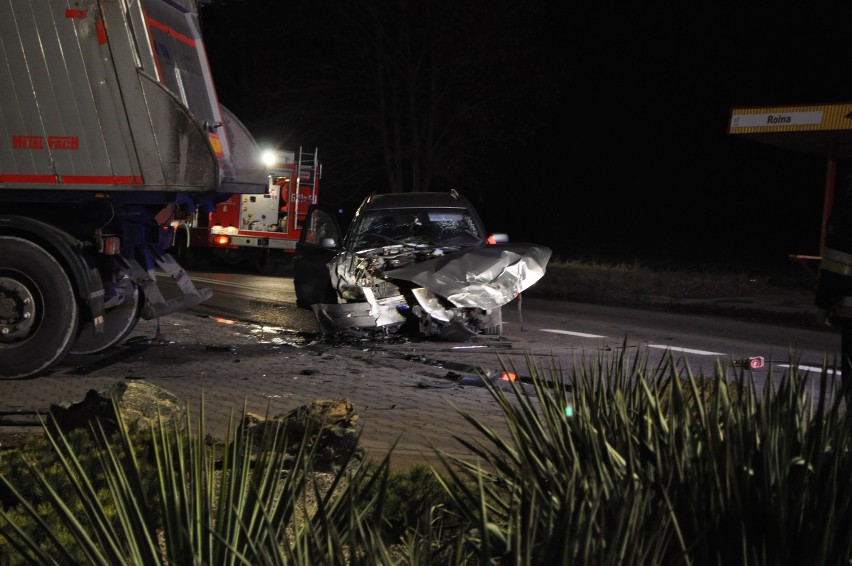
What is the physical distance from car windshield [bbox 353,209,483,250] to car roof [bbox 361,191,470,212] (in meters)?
0.09

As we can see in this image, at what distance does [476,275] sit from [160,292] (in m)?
3.44

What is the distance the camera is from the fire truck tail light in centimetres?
923

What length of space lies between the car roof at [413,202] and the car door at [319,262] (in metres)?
0.55

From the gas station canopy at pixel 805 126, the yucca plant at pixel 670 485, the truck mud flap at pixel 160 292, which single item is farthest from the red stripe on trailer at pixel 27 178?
the gas station canopy at pixel 805 126

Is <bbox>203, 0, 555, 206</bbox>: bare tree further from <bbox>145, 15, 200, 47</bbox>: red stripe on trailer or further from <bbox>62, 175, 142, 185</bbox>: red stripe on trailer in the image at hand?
<bbox>62, 175, 142, 185</bbox>: red stripe on trailer

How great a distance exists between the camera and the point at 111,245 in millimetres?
9266

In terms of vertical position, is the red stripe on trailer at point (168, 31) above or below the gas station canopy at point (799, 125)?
above

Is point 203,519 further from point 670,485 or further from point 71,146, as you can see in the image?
point 71,146

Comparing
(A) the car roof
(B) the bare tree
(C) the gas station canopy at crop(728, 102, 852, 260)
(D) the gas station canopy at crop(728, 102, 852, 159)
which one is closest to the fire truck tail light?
(A) the car roof

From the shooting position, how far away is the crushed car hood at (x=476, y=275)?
446 inches

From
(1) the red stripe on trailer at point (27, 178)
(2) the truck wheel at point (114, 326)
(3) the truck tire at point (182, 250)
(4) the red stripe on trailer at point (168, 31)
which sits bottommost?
(3) the truck tire at point (182, 250)

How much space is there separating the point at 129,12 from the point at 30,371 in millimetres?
3277

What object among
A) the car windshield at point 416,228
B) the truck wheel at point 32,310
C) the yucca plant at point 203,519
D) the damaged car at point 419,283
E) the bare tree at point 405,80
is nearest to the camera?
the yucca plant at point 203,519

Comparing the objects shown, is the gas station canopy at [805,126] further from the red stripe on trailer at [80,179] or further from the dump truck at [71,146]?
the red stripe on trailer at [80,179]
